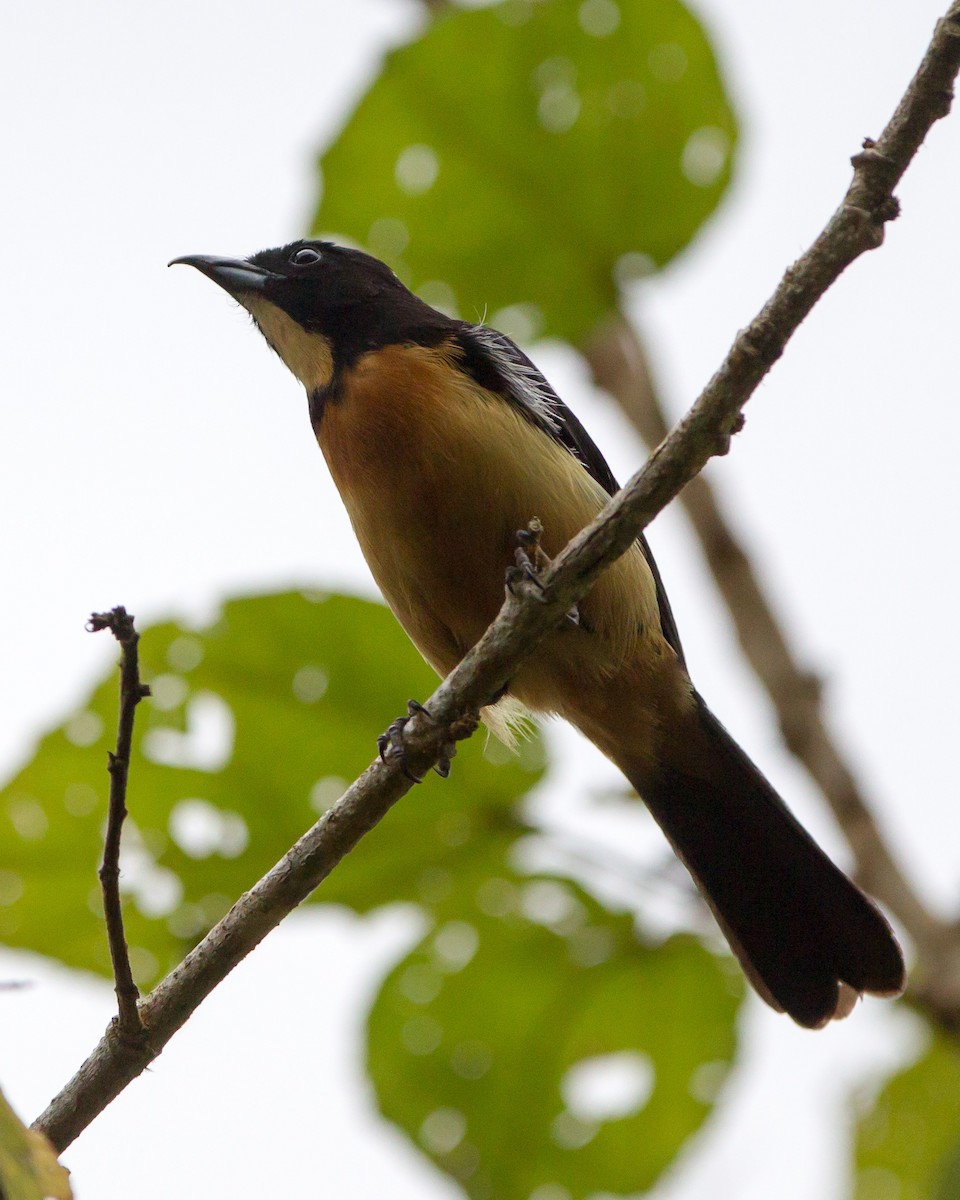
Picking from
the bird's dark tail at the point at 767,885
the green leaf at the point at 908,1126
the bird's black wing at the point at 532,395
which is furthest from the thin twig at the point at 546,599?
the green leaf at the point at 908,1126

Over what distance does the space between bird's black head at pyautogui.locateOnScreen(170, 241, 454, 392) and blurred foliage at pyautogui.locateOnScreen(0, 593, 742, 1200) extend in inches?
32.4

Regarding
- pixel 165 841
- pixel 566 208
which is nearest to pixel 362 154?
pixel 566 208

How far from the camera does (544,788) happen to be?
433cm

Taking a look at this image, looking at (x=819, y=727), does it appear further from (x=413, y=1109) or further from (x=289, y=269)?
(x=289, y=269)

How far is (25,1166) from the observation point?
1.52 metres

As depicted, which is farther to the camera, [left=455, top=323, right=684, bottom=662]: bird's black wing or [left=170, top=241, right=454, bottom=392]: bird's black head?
[left=170, top=241, right=454, bottom=392]: bird's black head

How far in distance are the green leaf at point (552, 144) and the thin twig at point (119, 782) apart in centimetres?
257

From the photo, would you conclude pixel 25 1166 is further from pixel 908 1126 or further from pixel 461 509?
pixel 908 1126

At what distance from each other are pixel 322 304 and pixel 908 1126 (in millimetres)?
3176

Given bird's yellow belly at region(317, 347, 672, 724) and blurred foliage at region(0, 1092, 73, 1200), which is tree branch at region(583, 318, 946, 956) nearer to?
bird's yellow belly at region(317, 347, 672, 724)

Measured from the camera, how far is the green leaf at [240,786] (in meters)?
4.20

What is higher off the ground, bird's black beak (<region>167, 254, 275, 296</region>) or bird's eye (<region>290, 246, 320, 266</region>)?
bird's eye (<region>290, 246, 320, 266</region>)

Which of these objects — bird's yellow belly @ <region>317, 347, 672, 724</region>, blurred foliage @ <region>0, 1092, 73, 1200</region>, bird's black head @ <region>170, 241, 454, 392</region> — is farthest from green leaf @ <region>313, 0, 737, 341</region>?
blurred foliage @ <region>0, 1092, 73, 1200</region>

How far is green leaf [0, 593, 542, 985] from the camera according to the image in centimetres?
420
